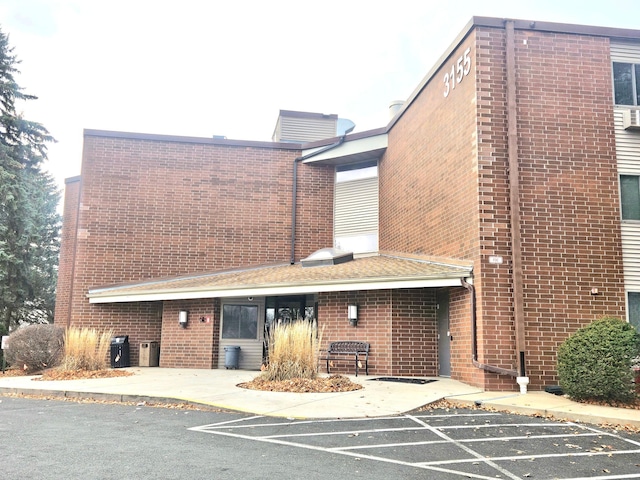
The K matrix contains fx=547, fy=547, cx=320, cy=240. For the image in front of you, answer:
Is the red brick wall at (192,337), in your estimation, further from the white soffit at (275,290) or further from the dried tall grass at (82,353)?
the dried tall grass at (82,353)

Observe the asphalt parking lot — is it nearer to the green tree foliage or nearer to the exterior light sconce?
the exterior light sconce

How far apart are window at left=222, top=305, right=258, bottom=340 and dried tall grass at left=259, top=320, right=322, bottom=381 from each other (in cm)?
497

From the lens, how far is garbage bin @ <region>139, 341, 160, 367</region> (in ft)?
51.8

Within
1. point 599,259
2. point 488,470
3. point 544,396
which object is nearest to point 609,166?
point 599,259

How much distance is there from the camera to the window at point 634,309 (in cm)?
1090

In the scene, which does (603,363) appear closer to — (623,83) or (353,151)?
(623,83)

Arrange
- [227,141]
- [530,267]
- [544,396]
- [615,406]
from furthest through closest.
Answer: [227,141], [530,267], [544,396], [615,406]

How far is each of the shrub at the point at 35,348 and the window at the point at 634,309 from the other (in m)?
13.9

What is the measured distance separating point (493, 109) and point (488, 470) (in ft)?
25.7

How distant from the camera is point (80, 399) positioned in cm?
981

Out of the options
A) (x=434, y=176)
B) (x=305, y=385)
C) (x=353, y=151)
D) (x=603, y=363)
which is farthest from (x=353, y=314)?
(x=353, y=151)

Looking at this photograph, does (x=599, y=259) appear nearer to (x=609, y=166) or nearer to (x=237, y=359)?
(x=609, y=166)

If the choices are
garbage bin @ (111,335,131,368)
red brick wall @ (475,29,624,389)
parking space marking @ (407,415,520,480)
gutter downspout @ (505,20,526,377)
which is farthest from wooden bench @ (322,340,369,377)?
garbage bin @ (111,335,131,368)

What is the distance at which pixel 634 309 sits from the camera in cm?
1093
